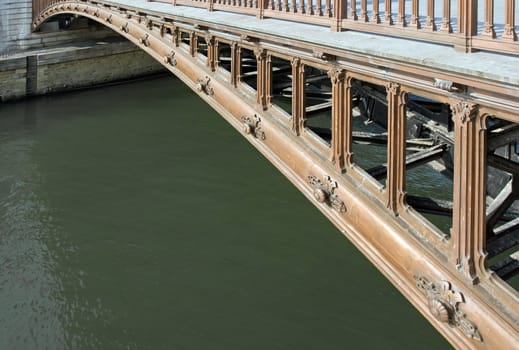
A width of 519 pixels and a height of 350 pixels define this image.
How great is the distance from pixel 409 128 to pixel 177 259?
148 inches

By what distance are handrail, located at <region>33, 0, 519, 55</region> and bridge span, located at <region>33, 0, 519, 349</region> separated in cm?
1

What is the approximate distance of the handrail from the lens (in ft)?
14.4

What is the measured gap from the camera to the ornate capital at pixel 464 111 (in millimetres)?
4375

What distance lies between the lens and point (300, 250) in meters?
9.90

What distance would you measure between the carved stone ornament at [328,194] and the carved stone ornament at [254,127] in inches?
60.5

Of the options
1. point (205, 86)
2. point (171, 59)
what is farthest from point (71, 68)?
point (205, 86)

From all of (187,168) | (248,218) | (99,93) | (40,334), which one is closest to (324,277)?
(248,218)

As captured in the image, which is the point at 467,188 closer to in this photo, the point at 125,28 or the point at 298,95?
the point at 298,95

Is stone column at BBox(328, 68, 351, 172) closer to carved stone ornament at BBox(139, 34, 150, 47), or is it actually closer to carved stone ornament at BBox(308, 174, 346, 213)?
carved stone ornament at BBox(308, 174, 346, 213)

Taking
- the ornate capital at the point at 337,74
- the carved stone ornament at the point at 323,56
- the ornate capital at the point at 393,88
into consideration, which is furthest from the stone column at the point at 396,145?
the carved stone ornament at the point at 323,56

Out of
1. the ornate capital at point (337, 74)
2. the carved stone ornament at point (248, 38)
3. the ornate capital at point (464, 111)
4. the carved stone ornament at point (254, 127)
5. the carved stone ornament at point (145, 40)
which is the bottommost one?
the carved stone ornament at point (254, 127)

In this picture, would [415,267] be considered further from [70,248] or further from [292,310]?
[70,248]

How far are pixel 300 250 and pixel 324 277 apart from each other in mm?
939

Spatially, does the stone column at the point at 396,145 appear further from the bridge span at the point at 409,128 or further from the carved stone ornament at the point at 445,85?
the carved stone ornament at the point at 445,85
